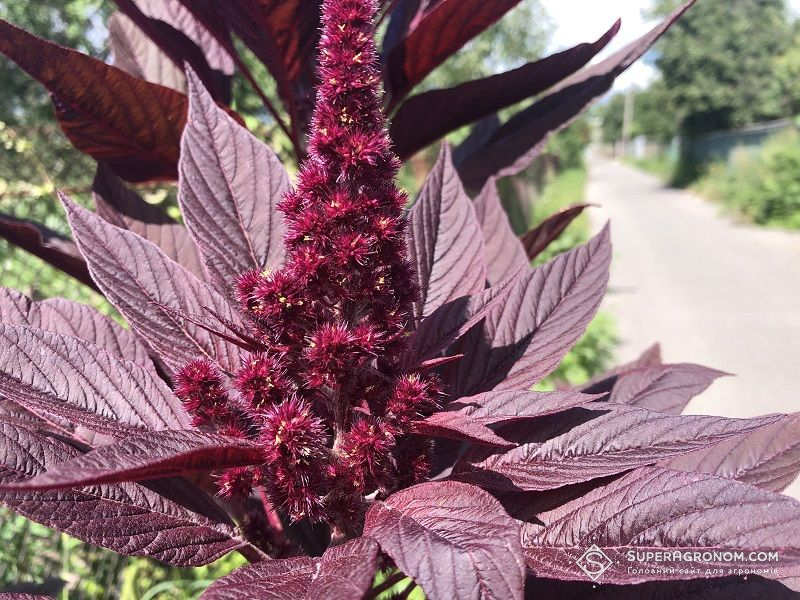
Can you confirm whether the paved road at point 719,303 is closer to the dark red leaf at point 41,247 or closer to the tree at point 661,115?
the dark red leaf at point 41,247

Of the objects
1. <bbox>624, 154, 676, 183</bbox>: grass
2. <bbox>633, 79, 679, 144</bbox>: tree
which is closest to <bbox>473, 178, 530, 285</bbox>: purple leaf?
<bbox>624, 154, 676, 183</bbox>: grass

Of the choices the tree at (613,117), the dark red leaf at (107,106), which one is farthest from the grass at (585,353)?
the tree at (613,117)

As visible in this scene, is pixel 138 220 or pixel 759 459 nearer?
pixel 759 459

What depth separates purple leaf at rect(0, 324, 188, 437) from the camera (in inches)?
29.2

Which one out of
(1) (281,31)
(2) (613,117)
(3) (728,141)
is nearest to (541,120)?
(1) (281,31)

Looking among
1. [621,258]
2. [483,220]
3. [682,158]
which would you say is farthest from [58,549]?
[682,158]

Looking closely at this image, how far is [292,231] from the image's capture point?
753 millimetres

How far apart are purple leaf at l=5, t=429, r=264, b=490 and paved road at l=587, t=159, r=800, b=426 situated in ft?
17.5

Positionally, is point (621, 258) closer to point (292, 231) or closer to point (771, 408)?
point (771, 408)

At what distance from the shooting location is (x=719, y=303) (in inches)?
343

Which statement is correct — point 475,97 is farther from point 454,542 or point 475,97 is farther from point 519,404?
point 454,542

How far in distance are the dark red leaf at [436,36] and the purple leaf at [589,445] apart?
2.39 feet

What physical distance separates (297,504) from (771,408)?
19.3ft

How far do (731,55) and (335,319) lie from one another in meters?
32.0
